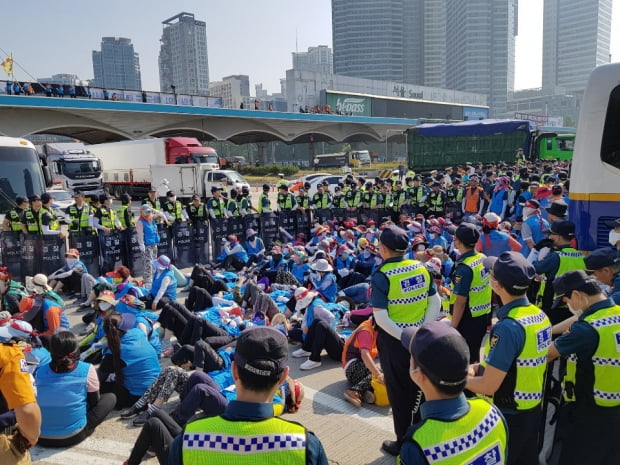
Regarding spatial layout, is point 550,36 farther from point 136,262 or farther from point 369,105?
point 136,262

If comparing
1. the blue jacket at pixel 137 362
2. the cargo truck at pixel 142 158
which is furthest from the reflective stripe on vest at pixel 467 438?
the cargo truck at pixel 142 158

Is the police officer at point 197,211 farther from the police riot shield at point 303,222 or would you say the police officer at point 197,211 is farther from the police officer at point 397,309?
the police officer at point 397,309

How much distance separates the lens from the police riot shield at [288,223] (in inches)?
565

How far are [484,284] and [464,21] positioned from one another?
166 metres

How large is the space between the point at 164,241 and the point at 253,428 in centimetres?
1071

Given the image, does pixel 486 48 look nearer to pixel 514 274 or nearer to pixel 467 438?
pixel 514 274

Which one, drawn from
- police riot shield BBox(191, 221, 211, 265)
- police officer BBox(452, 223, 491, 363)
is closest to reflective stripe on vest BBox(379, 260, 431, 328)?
police officer BBox(452, 223, 491, 363)

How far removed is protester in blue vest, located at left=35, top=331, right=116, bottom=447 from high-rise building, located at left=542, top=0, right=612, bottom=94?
18830cm

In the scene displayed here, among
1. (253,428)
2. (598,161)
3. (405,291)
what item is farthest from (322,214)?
(253,428)

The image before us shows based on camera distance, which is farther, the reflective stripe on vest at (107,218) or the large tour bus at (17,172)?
the large tour bus at (17,172)

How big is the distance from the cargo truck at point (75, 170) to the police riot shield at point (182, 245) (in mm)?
18223

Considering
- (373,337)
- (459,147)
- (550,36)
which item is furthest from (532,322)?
(550,36)

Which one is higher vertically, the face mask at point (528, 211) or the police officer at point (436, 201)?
the face mask at point (528, 211)

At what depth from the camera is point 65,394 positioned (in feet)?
14.9
